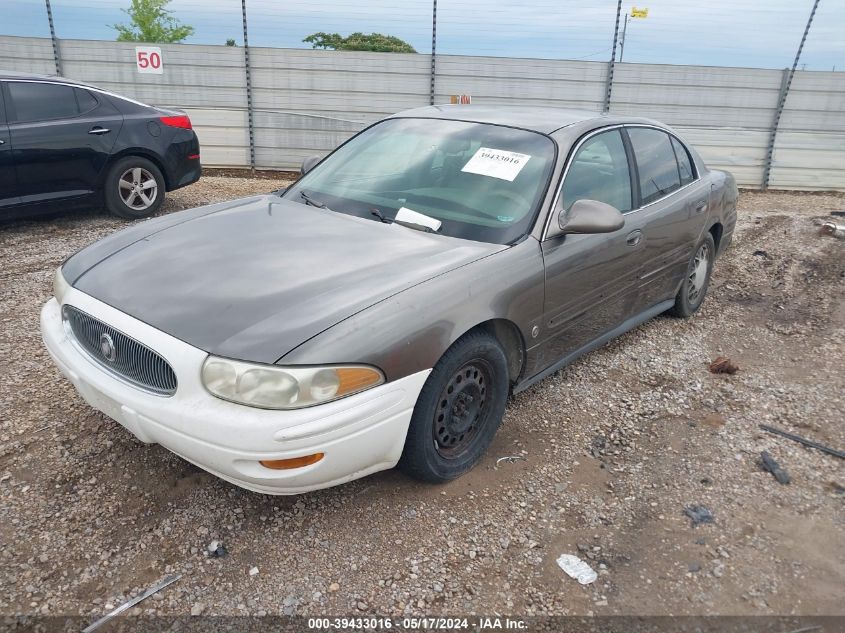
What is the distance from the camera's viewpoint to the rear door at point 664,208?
4.05 metres

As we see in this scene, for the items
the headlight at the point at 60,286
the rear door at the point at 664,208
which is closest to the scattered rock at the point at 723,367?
the rear door at the point at 664,208

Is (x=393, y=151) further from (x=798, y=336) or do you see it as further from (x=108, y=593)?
(x=798, y=336)

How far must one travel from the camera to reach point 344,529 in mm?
2680

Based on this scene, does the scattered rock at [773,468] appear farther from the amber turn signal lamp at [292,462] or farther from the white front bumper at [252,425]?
the amber turn signal lamp at [292,462]

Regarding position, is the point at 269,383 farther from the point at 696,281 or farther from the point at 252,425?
the point at 696,281

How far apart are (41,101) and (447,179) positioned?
200 inches

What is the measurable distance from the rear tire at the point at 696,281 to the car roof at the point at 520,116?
4.16ft

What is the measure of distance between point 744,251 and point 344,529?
6236 mm

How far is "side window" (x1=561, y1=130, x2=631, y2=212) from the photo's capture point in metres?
3.45

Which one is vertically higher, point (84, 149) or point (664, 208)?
point (664, 208)

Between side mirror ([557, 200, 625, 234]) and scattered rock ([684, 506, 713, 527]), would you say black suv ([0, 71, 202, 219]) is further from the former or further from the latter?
scattered rock ([684, 506, 713, 527])

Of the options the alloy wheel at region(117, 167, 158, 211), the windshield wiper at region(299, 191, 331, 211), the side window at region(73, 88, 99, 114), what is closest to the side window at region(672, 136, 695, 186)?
the windshield wiper at region(299, 191, 331, 211)

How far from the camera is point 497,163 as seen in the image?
11.3 ft

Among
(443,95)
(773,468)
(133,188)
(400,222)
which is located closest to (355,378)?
(400,222)
